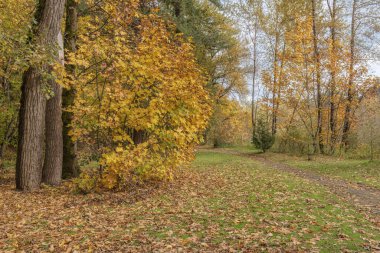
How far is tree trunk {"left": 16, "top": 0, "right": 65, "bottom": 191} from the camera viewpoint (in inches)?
342

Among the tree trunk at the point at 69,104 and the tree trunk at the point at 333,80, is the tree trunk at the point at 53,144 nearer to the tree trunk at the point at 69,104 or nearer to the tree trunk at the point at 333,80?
the tree trunk at the point at 69,104

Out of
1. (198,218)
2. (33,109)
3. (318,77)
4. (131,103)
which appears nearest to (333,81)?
(318,77)

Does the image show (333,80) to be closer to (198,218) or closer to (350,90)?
(350,90)

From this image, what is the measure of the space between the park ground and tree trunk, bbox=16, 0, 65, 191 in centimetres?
65

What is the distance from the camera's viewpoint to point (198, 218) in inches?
257

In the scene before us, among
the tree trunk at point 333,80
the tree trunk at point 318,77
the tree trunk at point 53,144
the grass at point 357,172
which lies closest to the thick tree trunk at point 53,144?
the tree trunk at point 53,144

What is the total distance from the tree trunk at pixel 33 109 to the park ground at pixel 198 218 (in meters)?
0.65

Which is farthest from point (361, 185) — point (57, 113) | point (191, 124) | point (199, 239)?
point (57, 113)

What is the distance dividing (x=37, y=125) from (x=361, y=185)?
10.0 metres

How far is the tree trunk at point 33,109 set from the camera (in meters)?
8.69

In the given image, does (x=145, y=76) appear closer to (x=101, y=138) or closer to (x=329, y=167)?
(x=101, y=138)

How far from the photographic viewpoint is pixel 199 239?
5.19 metres

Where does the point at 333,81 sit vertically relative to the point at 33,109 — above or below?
above

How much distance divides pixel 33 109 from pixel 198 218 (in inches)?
212
